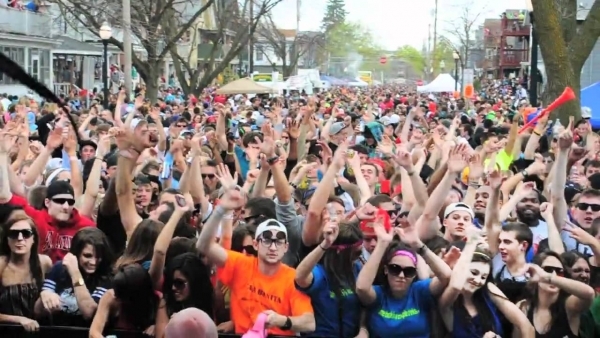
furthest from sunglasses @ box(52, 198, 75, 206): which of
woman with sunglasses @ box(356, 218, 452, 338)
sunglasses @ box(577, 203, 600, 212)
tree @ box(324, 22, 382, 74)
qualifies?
tree @ box(324, 22, 382, 74)

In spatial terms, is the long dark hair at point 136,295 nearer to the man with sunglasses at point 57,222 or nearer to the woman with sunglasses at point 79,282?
the woman with sunglasses at point 79,282

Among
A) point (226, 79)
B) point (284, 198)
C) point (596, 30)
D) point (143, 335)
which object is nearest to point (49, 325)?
point (143, 335)

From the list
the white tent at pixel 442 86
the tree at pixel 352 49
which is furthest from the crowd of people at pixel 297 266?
the tree at pixel 352 49

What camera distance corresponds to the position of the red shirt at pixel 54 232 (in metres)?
6.30

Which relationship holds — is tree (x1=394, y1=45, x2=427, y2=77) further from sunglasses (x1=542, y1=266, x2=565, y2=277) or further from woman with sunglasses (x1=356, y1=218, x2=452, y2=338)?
woman with sunglasses (x1=356, y1=218, x2=452, y2=338)

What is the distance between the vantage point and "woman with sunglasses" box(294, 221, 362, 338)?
17.0 ft

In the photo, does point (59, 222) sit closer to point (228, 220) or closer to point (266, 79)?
point (228, 220)

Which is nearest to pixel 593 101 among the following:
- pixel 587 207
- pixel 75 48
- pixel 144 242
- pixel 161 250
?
pixel 587 207

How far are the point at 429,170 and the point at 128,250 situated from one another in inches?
196

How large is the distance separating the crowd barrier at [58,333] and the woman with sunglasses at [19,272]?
0.03 meters

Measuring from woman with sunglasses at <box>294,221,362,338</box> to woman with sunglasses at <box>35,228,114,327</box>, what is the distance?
1.20 metres

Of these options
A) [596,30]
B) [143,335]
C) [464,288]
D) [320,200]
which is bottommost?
[143,335]

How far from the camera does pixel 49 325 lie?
5.43m

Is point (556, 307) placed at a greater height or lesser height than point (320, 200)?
lesser
